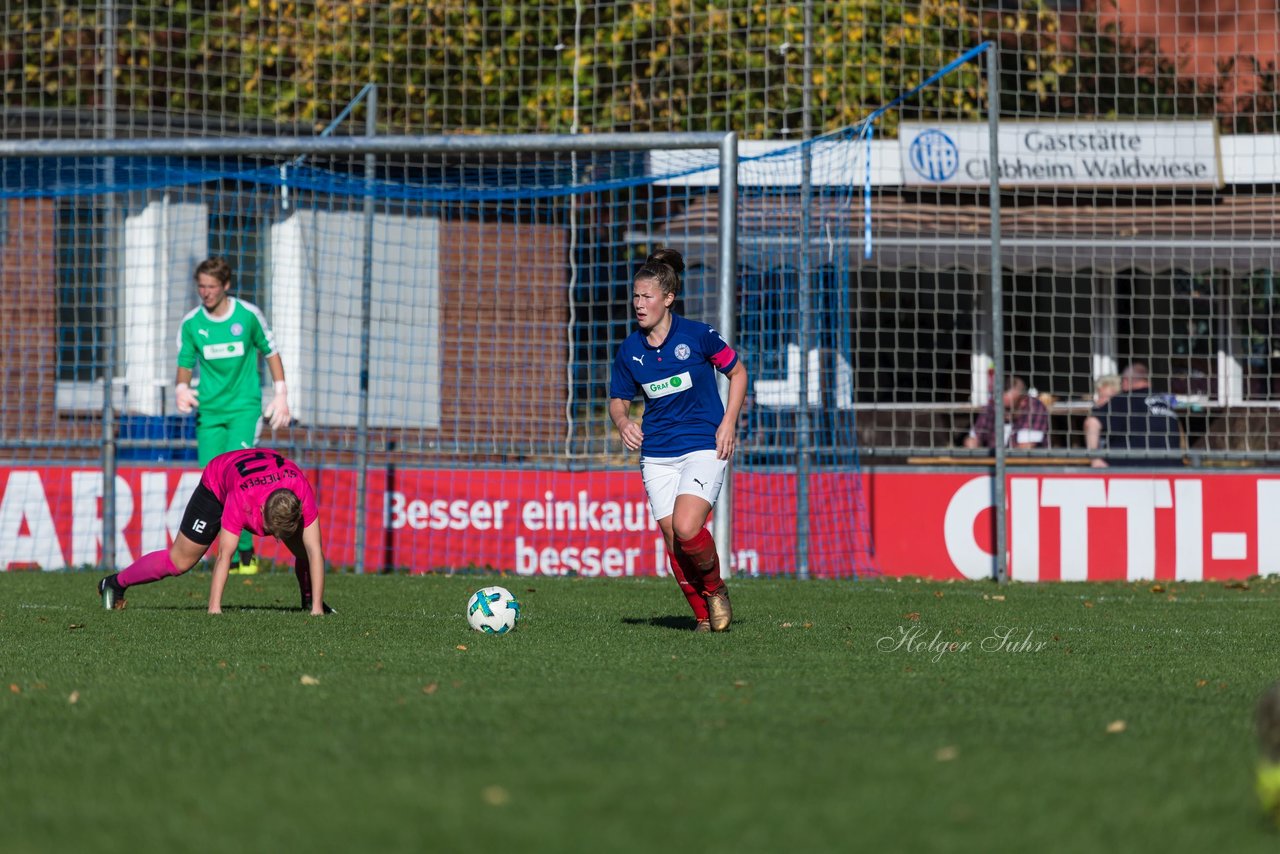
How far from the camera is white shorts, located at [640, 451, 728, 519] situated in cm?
794

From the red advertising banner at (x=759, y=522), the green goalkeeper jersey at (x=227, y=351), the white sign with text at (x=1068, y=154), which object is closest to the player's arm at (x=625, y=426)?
the green goalkeeper jersey at (x=227, y=351)

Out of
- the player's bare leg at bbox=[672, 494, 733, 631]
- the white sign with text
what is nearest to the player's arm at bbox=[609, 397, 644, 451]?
the player's bare leg at bbox=[672, 494, 733, 631]

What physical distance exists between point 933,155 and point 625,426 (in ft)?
29.3

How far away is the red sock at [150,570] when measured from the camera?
29.7ft

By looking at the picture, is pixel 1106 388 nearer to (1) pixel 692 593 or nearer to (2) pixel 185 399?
(1) pixel 692 593

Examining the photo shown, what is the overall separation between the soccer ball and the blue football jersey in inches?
41.3

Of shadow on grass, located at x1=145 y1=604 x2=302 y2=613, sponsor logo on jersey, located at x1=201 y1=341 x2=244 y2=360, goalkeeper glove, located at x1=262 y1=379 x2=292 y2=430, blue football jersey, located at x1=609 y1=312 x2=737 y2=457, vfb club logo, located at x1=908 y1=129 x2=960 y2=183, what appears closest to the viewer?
blue football jersey, located at x1=609 y1=312 x2=737 y2=457

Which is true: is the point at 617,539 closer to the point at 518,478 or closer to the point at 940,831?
the point at 518,478

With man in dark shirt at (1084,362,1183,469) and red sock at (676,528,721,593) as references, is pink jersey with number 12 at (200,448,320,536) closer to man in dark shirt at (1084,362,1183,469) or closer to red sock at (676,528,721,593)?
red sock at (676,528,721,593)

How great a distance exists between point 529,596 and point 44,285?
7.31 meters

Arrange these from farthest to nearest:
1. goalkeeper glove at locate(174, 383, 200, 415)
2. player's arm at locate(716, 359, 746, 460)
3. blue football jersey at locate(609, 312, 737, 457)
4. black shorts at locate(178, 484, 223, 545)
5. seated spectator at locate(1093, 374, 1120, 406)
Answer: seated spectator at locate(1093, 374, 1120, 406) < goalkeeper glove at locate(174, 383, 200, 415) < black shorts at locate(178, 484, 223, 545) < blue football jersey at locate(609, 312, 737, 457) < player's arm at locate(716, 359, 746, 460)

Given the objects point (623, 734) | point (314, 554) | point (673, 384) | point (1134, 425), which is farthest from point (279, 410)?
point (1134, 425)

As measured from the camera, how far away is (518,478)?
12789mm

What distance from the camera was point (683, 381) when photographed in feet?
26.3
